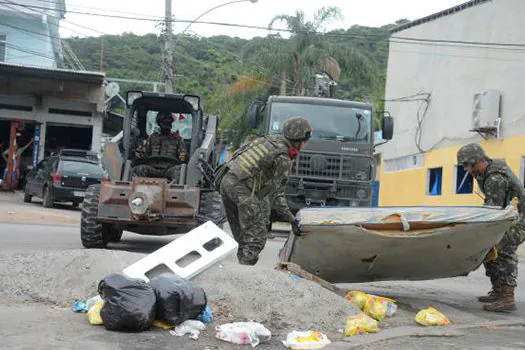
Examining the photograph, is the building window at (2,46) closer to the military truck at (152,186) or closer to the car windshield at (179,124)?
the car windshield at (179,124)

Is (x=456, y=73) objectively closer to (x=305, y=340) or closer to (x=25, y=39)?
(x=25, y=39)

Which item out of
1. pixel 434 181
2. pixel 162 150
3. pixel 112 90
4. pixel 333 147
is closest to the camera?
pixel 162 150

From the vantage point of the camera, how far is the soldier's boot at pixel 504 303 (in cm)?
757

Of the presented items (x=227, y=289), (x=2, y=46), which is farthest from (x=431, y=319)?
(x=2, y=46)

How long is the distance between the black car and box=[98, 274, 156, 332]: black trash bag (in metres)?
14.5

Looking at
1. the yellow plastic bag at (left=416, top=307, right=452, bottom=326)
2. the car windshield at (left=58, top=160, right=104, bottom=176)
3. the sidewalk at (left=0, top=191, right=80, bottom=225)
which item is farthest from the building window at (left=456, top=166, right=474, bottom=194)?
the yellow plastic bag at (left=416, top=307, right=452, bottom=326)

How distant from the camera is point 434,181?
27.5 m

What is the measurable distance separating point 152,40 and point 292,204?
37623 millimetres

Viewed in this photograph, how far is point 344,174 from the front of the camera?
46.9 ft

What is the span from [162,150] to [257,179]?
15.6 ft

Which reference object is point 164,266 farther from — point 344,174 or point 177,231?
point 344,174

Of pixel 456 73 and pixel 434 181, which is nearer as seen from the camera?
pixel 456 73

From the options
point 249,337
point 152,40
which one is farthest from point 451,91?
point 152,40

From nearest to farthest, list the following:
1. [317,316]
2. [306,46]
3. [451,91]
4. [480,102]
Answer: [317,316] < [480,102] < [451,91] < [306,46]
